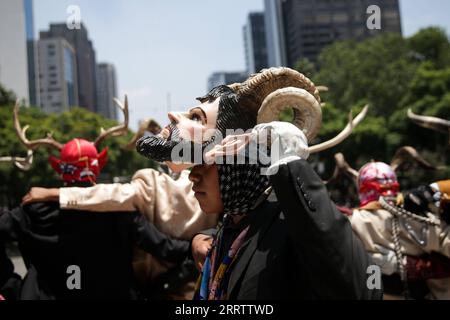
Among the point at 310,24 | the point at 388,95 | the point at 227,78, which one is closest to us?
the point at 227,78

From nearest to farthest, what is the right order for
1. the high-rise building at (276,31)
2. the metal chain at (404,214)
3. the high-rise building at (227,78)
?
the high-rise building at (227,78), the metal chain at (404,214), the high-rise building at (276,31)

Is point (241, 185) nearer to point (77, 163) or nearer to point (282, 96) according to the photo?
point (282, 96)

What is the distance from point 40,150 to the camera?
1450cm

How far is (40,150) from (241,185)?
14224 millimetres

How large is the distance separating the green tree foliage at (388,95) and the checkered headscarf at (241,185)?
44.0ft

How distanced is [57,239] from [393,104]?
23307 mm

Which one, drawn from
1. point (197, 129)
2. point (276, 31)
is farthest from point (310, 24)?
point (197, 129)

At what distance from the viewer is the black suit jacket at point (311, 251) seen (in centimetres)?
129

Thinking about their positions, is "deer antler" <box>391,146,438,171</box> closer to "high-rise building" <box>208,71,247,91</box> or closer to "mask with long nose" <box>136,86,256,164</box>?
"high-rise building" <box>208,71,247,91</box>

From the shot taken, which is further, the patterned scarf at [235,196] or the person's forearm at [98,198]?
the person's forearm at [98,198]

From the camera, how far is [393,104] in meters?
23.7
